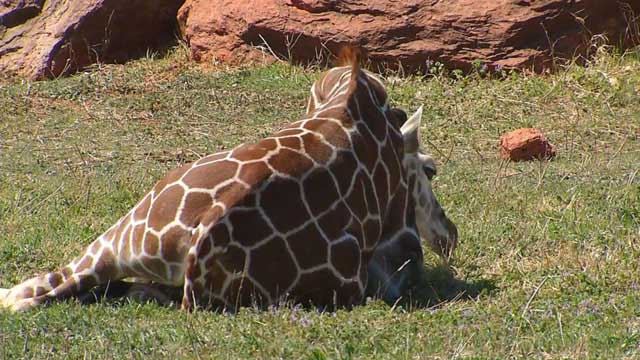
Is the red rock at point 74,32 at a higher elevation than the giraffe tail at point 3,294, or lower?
lower

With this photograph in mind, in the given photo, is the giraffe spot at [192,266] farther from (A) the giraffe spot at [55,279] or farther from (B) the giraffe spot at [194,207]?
(A) the giraffe spot at [55,279]

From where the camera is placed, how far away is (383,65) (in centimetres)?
1326

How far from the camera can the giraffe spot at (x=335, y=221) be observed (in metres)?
6.63

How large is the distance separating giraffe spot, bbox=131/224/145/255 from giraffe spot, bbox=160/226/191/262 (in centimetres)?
14

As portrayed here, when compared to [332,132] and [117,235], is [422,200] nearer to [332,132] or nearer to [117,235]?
[332,132]

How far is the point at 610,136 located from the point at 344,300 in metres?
5.38

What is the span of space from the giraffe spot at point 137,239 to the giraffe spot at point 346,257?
3.17ft

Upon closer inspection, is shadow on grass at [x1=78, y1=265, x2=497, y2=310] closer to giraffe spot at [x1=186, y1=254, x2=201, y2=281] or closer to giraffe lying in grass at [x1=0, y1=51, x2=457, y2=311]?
giraffe lying in grass at [x1=0, y1=51, x2=457, y2=311]

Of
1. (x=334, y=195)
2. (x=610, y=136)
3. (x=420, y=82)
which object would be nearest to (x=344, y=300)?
(x=334, y=195)

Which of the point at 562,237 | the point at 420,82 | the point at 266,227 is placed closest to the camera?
the point at 266,227

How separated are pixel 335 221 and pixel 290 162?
386 millimetres

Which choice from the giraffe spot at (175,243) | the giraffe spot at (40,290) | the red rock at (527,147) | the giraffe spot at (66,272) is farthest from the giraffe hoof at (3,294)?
the red rock at (527,147)

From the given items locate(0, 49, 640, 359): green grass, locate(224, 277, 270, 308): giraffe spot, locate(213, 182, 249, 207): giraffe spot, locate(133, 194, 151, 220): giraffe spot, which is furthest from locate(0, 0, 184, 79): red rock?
locate(224, 277, 270, 308): giraffe spot

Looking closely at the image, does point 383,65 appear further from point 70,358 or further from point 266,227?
point 70,358
